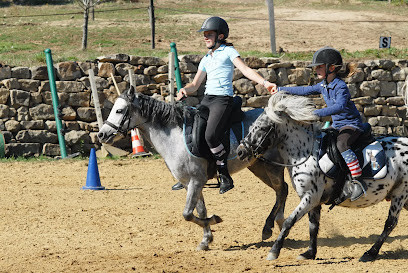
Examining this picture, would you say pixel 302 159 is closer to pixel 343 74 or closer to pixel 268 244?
pixel 343 74

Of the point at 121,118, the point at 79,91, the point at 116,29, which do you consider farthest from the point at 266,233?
the point at 116,29

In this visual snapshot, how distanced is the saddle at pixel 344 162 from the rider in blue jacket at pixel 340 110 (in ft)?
0.31

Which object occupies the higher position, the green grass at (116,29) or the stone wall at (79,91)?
the green grass at (116,29)

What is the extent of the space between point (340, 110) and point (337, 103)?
0.08 meters

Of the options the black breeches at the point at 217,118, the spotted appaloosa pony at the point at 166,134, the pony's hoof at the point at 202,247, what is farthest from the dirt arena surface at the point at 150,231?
the black breeches at the point at 217,118

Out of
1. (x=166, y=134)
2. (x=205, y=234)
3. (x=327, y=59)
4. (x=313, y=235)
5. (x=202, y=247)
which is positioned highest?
(x=327, y=59)

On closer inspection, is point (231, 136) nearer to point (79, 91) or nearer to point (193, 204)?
point (193, 204)

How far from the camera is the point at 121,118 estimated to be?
7336mm

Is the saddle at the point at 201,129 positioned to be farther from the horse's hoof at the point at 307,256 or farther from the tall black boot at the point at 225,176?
the horse's hoof at the point at 307,256

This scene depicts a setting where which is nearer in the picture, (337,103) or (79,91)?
(337,103)

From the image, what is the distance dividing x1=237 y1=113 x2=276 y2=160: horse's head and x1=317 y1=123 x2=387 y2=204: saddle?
0.59m

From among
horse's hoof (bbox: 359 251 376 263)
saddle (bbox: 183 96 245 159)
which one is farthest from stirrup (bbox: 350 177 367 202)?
saddle (bbox: 183 96 245 159)

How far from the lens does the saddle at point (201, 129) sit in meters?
7.29

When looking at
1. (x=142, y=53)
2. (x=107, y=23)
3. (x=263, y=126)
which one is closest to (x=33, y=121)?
(x=142, y=53)
